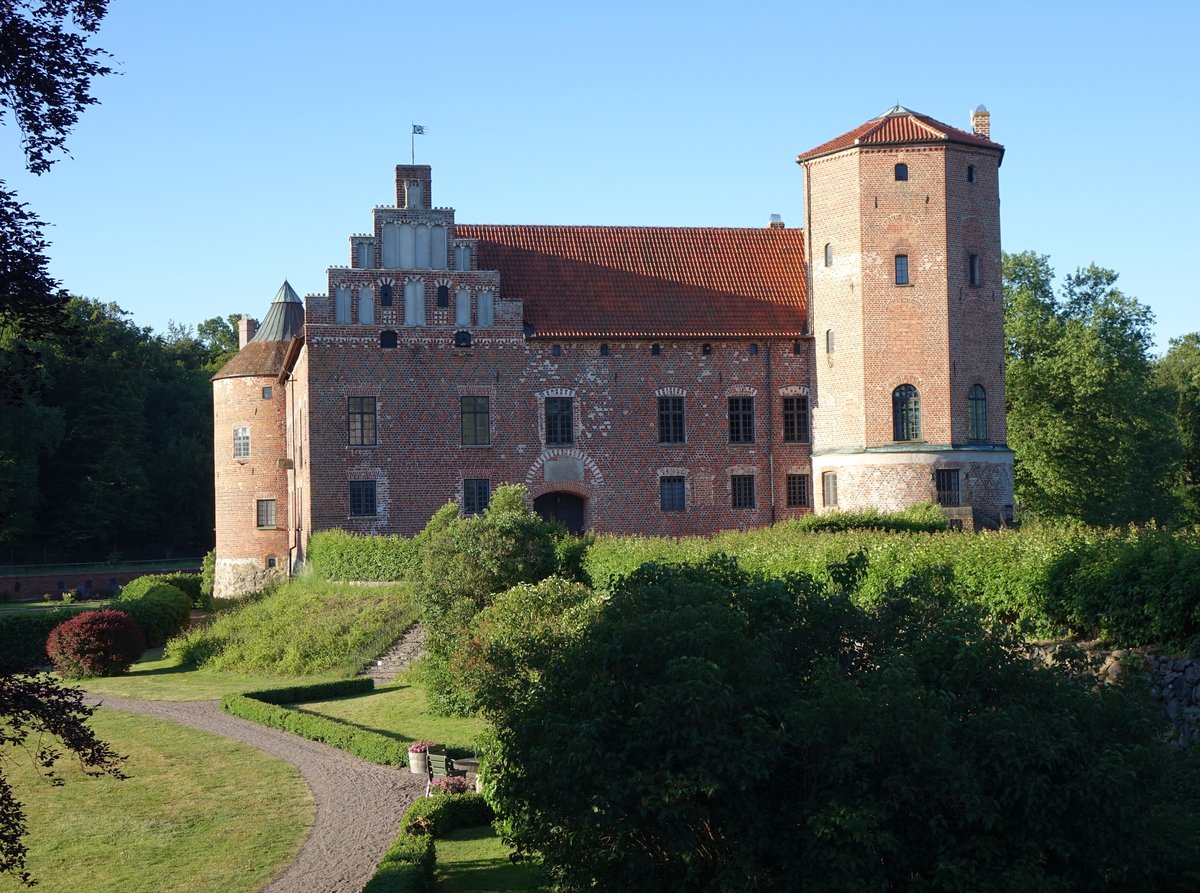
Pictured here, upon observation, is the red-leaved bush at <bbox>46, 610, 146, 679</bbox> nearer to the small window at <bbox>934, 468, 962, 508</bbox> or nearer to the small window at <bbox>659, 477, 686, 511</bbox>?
the small window at <bbox>659, 477, 686, 511</bbox>

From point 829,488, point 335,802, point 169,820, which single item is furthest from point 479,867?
point 829,488

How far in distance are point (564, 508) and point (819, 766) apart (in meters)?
27.7

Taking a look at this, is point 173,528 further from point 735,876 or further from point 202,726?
point 735,876

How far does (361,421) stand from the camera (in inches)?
1458

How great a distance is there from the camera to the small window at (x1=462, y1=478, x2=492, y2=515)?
3734 cm

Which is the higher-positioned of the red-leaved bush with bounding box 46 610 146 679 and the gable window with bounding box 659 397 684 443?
the gable window with bounding box 659 397 684 443

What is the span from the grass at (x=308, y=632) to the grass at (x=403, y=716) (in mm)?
2979

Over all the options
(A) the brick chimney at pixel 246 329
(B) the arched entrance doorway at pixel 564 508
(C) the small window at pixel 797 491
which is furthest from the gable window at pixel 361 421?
(A) the brick chimney at pixel 246 329

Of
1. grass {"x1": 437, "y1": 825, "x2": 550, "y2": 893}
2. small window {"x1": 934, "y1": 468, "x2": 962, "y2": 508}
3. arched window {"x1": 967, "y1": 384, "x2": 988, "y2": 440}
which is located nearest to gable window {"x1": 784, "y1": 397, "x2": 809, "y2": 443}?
small window {"x1": 934, "y1": 468, "x2": 962, "y2": 508}

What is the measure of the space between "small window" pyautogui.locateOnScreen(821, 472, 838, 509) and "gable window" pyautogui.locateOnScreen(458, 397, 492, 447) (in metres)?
9.79

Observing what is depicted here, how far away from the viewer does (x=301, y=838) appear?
59.2 feet

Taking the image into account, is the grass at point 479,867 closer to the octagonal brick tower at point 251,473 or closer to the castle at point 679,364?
the castle at point 679,364

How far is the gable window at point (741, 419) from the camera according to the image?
1507 inches

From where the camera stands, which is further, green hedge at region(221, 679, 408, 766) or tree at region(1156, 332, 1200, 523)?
tree at region(1156, 332, 1200, 523)
